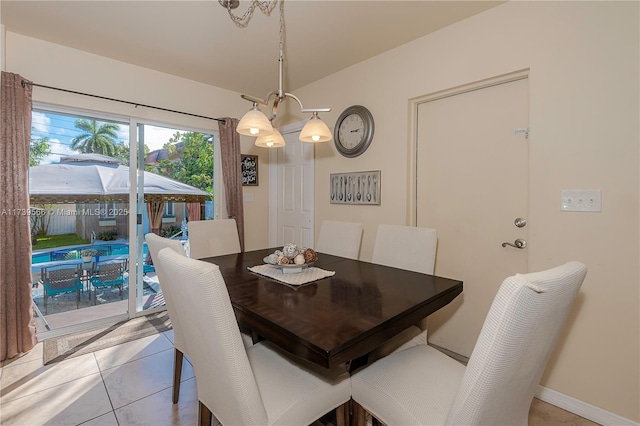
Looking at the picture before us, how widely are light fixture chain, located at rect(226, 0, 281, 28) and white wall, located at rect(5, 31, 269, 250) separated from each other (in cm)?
135

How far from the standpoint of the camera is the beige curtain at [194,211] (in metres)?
3.42

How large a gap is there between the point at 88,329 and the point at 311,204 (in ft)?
8.07

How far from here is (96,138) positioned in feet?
9.37

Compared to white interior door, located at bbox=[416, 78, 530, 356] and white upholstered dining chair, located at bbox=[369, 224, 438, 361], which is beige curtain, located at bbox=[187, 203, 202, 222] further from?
white interior door, located at bbox=[416, 78, 530, 356]

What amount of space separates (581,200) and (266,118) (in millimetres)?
1890

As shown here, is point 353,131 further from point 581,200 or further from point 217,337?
point 217,337

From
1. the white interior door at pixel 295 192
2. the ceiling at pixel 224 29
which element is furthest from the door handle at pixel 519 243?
the white interior door at pixel 295 192

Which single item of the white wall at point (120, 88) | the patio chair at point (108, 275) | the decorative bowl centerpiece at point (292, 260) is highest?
the white wall at point (120, 88)

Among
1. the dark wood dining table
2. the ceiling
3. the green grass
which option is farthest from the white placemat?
the green grass

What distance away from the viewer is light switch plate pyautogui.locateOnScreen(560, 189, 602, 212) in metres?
1.67

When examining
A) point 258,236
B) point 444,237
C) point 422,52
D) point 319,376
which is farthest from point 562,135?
point 258,236

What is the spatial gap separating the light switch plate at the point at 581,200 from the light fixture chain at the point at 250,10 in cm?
220

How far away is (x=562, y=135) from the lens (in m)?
1.79

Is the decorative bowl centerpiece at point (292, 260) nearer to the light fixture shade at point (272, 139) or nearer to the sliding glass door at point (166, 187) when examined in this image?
the light fixture shade at point (272, 139)
